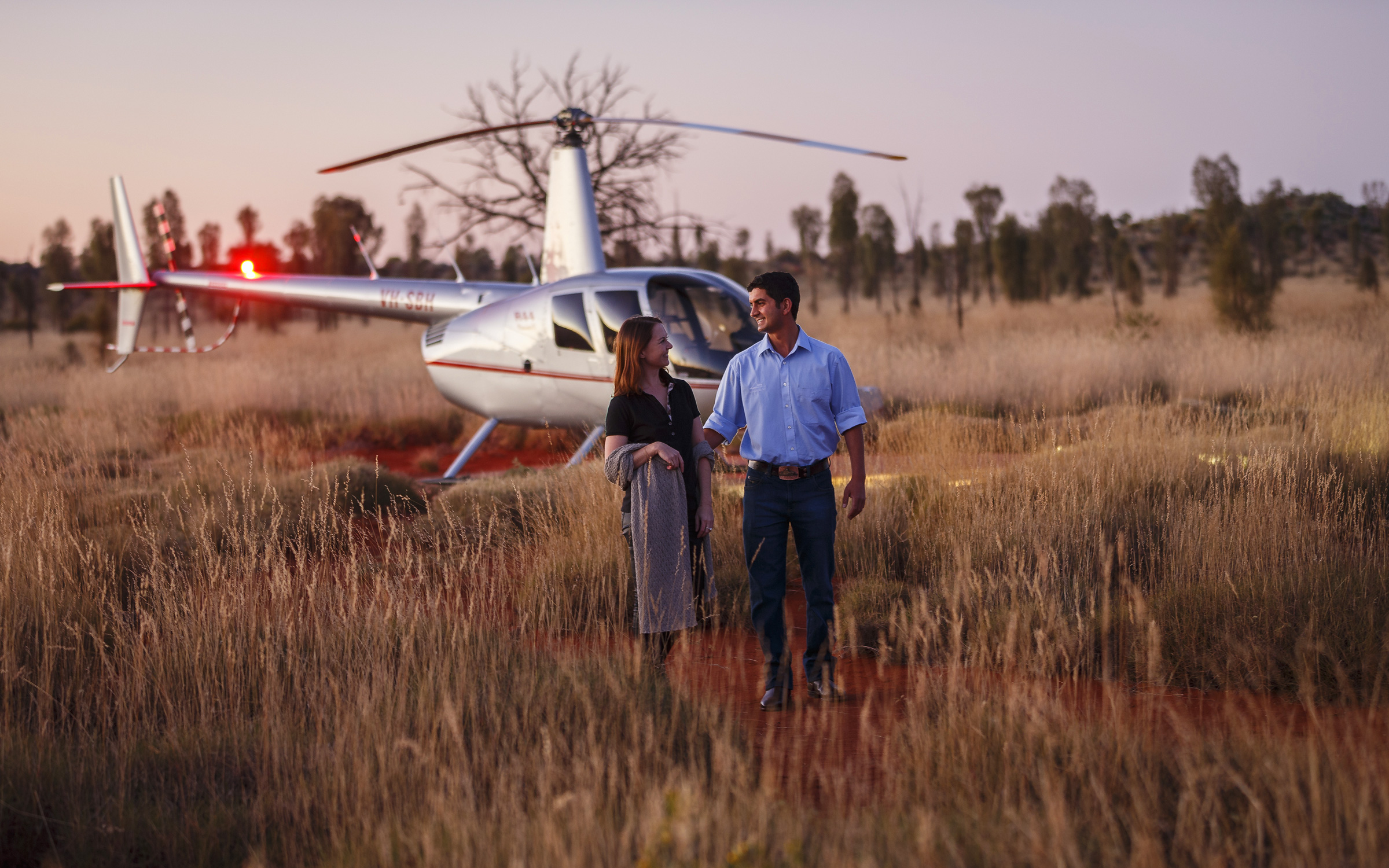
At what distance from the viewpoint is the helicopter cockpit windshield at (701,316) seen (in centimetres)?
904

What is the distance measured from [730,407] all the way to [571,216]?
672cm

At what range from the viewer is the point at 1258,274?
2438 cm

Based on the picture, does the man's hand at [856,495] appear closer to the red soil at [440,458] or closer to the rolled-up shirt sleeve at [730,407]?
the rolled-up shirt sleeve at [730,407]

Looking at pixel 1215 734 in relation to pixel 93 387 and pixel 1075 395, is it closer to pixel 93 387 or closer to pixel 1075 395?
pixel 1075 395

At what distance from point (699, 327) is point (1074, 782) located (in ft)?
21.7

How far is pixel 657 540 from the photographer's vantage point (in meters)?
3.99

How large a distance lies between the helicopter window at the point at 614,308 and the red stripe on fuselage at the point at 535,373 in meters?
0.35

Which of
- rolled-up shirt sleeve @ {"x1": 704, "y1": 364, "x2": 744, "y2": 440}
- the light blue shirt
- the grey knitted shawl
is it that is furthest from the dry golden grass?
rolled-up shirt sleeve @ {"x1": 704, "y1": 364, "x2": 744, "y2": 440}

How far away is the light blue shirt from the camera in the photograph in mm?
3986

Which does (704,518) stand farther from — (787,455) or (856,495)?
(856,495)

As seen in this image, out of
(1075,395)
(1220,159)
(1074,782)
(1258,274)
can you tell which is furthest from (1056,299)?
(1074,782)

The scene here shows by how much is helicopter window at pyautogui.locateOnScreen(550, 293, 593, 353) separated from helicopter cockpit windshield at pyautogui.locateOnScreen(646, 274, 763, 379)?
79 centimetres

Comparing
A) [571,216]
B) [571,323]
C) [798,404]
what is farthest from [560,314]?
[798,404]

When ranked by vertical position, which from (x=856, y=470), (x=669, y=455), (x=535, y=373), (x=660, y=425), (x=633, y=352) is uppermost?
(x=633, y=352)
